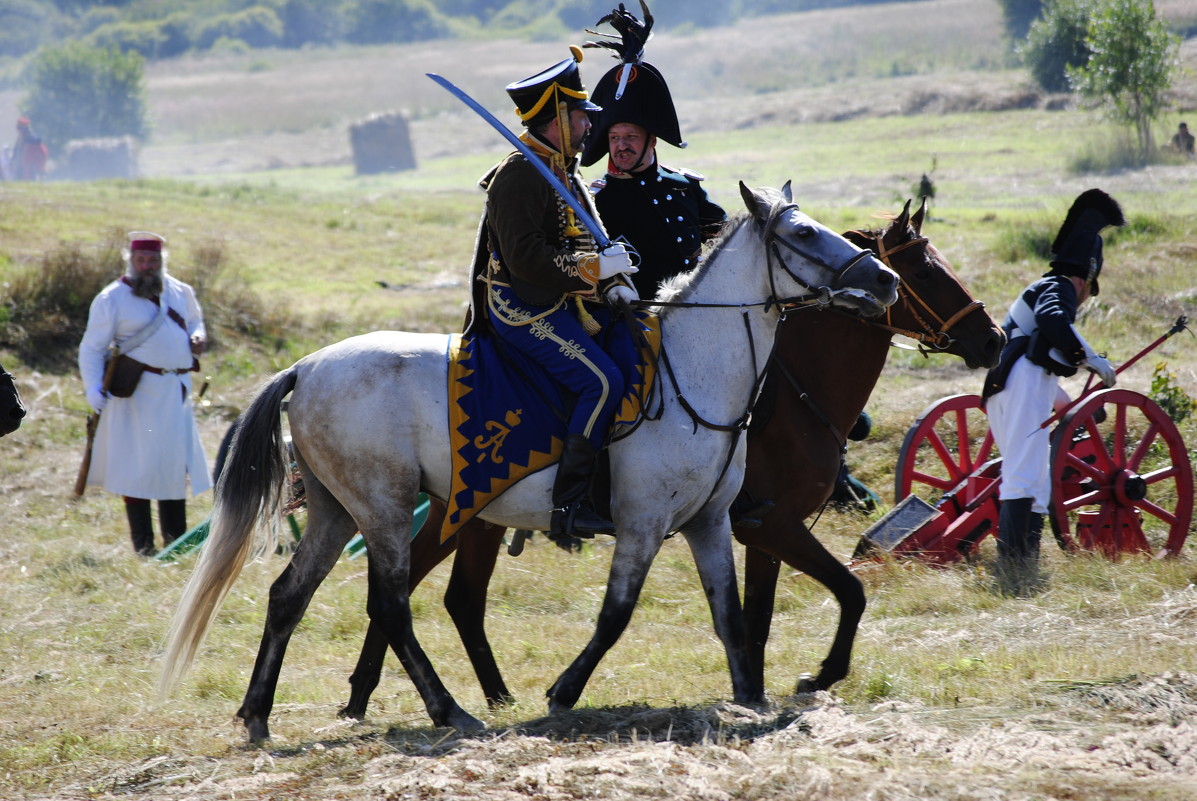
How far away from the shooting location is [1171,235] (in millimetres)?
15469

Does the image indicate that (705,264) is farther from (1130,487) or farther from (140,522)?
(140,522)

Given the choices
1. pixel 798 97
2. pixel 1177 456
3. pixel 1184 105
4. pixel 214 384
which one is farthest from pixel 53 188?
pixel 798 97

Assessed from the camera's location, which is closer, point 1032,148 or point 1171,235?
point 1171,235

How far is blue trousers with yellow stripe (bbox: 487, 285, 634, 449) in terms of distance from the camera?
4.69 meters

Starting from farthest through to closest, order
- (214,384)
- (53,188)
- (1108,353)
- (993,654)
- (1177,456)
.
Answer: (53,188), (214,384), (1108,353), (1177,456), (993,654)

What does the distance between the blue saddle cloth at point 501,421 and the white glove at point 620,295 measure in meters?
0.22

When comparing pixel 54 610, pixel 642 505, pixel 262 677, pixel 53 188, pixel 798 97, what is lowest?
pixel 54 610

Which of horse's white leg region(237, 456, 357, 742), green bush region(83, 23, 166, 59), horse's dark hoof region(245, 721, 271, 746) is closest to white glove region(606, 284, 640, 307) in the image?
horse's white leg region(237, 456, 357, 742)

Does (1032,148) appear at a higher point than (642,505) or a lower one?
higher

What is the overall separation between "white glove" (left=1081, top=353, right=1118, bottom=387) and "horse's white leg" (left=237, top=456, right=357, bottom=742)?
13.7 feet

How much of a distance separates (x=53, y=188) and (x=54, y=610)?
23.6 m

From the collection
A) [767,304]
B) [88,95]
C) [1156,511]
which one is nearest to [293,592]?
[767,304]

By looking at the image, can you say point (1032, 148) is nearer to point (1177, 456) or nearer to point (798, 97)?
point (1177, 456)

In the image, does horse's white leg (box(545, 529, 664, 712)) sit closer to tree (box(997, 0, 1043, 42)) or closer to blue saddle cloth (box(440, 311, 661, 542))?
blue saddle cloth (box(440, 311, 661, 542))
